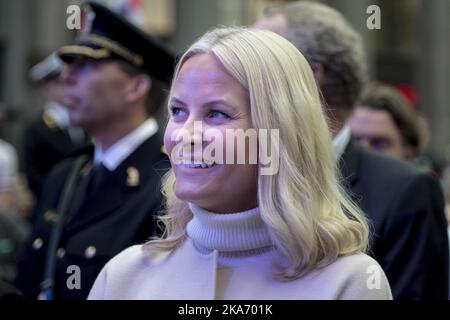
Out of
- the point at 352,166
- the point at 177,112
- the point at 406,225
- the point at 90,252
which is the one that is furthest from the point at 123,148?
the point at 177,112

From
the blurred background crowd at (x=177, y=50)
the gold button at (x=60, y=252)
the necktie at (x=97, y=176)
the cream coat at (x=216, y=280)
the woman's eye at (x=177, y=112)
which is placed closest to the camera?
the cream coat at (x=216, y=280)

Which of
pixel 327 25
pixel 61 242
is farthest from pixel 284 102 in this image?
pixel 61 242

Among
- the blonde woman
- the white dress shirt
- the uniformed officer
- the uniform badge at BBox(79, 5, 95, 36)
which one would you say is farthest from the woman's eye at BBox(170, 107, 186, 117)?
the uniformed officer

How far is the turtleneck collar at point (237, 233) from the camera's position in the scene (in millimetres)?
2379

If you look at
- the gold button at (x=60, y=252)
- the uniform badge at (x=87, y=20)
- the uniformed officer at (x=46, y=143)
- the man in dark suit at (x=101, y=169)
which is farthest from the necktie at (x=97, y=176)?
the uniformed officer at (x=46, y=143)

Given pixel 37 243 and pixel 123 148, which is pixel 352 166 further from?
pixel 37 243

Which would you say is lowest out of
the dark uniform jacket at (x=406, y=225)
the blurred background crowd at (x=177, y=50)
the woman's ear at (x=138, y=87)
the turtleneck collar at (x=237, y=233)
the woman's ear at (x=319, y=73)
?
the blurred background crowd at (x=177, y=50)

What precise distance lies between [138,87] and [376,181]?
131 centimetres

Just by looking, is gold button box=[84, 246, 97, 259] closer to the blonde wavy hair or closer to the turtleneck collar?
the turtleneck collar

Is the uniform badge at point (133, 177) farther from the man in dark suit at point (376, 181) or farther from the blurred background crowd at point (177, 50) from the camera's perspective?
the blurred background crowd at point (177, 50)

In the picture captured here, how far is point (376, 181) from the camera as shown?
336 centimetres

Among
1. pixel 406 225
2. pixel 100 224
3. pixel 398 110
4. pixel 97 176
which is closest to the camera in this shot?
pixel 406 225

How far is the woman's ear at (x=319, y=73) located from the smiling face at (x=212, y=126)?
3.77 feet

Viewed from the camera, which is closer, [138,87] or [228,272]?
[228,272]
